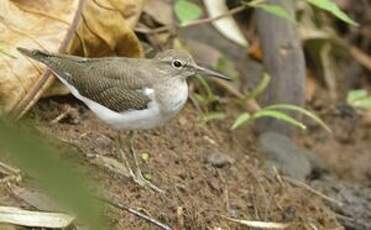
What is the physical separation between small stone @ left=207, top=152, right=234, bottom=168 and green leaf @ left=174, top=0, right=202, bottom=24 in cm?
88

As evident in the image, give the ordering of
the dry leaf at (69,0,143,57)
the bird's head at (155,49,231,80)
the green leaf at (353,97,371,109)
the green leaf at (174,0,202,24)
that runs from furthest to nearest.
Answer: the green leaf at (353,97,371,109), the green leaf at (174,0,202,24), the dry leaf at (69,0,143,57), the bird's head at (155,49,231,80)

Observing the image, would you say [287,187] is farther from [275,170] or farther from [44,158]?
[44,158]

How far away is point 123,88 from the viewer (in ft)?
11.3

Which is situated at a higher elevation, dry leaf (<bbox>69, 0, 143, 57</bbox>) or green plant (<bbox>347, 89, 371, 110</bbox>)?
dry leaf (<bbox>69, 0, 143, 57</bbox>)

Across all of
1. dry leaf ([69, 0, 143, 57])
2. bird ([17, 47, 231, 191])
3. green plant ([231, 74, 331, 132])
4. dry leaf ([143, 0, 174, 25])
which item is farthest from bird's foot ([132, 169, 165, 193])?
dry leaf ([143, 0, 174, 25])

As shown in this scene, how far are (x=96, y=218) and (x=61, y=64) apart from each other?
2.90m

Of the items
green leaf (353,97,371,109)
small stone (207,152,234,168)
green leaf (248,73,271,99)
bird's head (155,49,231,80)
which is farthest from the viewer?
green leaf (353,97,371,109)

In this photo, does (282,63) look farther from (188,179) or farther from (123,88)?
(123,88)

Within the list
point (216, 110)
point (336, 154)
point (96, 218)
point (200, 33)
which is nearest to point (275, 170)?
point (216, 110)

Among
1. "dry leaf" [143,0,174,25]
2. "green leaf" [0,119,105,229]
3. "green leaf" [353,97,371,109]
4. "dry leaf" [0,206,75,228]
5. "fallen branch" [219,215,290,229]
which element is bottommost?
"green leaf" [353,97,371,109]

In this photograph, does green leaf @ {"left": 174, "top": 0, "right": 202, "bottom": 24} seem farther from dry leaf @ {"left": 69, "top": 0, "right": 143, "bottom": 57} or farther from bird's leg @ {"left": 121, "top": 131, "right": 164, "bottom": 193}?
bird's leg @ {"left": 121, "top": 131, "right": 164, "bottom": 193}

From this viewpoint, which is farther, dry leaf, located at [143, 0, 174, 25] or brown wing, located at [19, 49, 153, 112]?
dry leaf, located at [143, 0, 174, 25]

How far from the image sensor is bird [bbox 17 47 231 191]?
3336 millimetres

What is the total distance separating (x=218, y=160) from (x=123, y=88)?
0.97 meters
